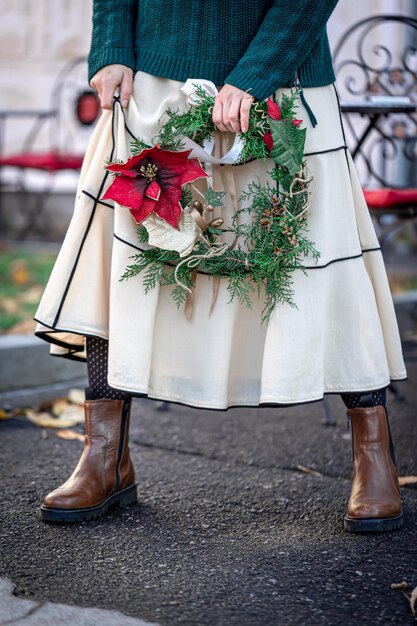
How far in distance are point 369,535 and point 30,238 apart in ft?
19.4

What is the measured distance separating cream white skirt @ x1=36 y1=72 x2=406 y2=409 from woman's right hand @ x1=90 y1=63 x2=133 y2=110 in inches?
0.8

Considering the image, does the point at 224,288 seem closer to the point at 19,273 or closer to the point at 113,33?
the point at 113,33

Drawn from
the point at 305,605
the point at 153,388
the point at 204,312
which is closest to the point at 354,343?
the point at 204,312

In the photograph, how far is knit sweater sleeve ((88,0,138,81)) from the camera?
7.00 feet

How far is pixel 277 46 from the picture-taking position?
199cm

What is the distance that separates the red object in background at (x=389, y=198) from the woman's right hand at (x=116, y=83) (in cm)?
151

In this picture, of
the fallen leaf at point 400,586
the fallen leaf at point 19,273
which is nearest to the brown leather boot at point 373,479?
the fallen leaf at point 400,586

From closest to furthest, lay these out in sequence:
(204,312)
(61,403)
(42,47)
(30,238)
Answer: (204,312), (61,403), (30,238), (42,47)

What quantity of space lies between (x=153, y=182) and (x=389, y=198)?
1.58 metres

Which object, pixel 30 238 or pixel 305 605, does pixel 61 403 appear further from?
pixel 30 238

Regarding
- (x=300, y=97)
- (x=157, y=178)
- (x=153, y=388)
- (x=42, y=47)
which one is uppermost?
(x=42, y=47)

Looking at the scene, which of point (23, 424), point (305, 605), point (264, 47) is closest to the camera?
point (305, 605)

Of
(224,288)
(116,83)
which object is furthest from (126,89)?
(224,288)

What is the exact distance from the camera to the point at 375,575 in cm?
186
